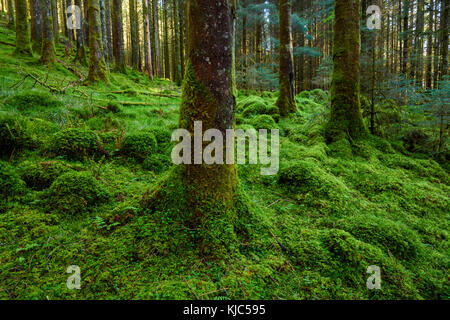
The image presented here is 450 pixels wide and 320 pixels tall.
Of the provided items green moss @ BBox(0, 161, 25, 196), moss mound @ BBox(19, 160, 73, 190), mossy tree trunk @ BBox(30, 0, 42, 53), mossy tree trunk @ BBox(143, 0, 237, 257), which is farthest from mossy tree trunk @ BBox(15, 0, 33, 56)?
mossy tree trunk @ BBox(143, 0, 237, 257)

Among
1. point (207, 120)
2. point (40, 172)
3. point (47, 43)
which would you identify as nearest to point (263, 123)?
point (207, 120)

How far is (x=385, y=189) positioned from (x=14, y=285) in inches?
218

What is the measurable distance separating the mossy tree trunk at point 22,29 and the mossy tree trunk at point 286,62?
36.2 ft

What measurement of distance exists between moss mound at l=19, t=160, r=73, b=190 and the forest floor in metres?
0.01

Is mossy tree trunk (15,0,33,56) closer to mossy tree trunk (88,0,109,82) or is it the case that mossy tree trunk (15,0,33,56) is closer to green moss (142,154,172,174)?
mossy tree trunk (88,0,109,82)

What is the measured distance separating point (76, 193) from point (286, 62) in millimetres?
8718

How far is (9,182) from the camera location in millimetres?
3018

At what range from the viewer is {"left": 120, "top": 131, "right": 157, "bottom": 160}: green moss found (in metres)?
4.59

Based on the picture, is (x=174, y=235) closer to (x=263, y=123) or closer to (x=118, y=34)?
(x=263, y=123)

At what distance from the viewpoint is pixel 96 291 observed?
76.5 inches

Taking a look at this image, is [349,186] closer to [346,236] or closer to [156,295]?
[346,236]

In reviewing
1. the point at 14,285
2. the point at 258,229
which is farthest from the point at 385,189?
the point at 14,285

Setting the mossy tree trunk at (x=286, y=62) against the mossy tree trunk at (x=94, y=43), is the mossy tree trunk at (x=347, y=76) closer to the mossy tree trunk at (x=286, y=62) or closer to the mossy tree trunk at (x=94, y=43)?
the mossy tree trunk at (x=286, y=62)

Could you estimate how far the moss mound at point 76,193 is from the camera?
9.67ft
